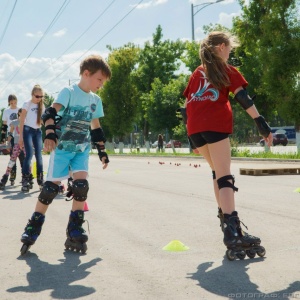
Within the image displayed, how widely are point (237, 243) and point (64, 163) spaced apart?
1.61 metres

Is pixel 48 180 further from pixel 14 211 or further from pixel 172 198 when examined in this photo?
pixel 172 198

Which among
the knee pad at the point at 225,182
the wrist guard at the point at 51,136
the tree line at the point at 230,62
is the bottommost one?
the knee pad at the point at 225,182

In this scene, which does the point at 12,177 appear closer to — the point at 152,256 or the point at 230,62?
the point at 152,256

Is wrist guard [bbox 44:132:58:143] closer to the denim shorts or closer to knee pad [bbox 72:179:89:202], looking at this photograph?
the denim shorts

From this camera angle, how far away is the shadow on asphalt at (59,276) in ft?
10.5

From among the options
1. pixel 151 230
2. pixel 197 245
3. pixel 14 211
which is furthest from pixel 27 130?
pixel 197 245

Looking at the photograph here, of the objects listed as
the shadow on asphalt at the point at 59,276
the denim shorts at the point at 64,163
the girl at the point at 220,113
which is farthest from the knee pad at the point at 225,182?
the denim shorts at the point at 64,163

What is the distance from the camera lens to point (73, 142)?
4613mm

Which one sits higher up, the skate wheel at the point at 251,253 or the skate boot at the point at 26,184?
the skate boot at the point at 26,184

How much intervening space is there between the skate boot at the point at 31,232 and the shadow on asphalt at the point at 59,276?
71 millimetres

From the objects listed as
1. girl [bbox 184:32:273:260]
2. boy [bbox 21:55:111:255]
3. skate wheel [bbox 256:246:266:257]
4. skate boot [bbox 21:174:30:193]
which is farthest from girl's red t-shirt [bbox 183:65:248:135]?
skate boot [bbox 21:174:30:193]

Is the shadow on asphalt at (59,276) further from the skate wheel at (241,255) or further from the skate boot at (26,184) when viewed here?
the skate boot at (26,184)

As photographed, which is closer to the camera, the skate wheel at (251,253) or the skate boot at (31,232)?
the skate wheel at (251,253)

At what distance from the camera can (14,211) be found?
6.98 metres
